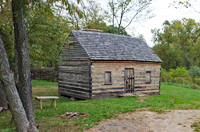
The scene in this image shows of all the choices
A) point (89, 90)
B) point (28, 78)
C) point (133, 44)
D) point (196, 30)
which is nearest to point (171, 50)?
point (196, 30)

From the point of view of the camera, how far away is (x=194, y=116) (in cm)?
943

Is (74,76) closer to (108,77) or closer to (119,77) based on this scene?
(108,77)

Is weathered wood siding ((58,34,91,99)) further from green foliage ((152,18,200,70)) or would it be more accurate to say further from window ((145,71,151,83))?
green foliage ((152,18,200,70))

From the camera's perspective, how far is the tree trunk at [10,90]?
560 centimetres

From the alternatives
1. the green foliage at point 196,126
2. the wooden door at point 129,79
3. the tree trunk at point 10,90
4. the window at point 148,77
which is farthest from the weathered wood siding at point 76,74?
the tree trunk at point 10,90

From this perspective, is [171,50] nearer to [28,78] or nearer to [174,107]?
[174,107]

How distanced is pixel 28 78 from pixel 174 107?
8543 mm

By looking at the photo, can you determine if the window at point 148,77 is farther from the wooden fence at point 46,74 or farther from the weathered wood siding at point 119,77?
the wooden fence at point 46,74

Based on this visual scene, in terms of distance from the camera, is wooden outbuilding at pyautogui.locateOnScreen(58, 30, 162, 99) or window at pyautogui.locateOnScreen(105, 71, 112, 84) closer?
wooden outbuilding at pyautogui.locateOnScreen(58, 30, 162, 99)

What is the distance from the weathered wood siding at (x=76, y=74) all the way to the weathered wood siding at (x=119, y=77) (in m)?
0.57

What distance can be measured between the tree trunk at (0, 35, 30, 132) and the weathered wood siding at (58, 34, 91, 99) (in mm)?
8316

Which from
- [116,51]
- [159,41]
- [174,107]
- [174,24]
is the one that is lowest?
[174,107]

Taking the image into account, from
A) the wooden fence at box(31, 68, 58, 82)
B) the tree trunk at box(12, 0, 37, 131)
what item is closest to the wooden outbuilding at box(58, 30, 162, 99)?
the tree trunk at box(12, 0, 37, 131)

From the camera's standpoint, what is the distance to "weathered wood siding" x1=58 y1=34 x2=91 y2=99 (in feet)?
47.9
